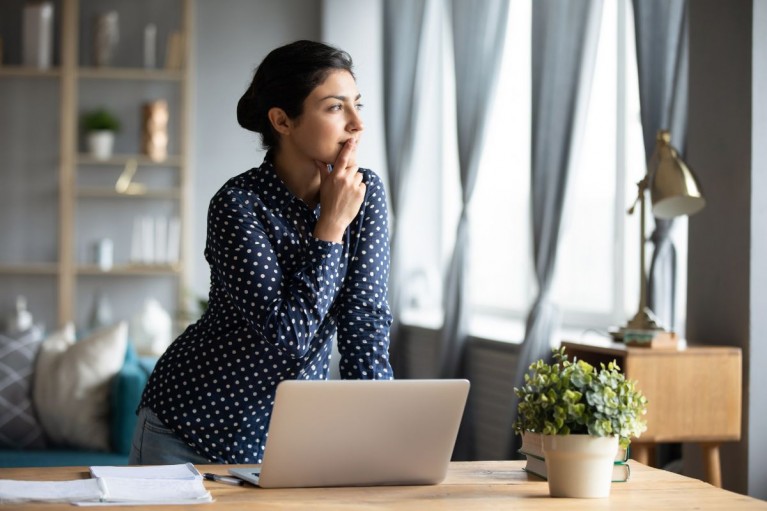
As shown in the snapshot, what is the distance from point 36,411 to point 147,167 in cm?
242

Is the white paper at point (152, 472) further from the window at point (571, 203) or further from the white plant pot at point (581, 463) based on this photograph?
the window at point (571, 203)

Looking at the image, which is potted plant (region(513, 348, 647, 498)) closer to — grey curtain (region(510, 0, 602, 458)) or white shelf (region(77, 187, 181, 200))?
grey curtain (region(510, 0, 602, 458))

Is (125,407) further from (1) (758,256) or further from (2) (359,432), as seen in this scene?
(2) (359,432)

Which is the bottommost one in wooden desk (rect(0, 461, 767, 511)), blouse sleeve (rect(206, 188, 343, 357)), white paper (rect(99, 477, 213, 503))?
wooden desk (rect(0, 461, 767, 511))

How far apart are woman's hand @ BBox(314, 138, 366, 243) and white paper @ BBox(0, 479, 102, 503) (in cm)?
60

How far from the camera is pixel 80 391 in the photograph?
428 cm

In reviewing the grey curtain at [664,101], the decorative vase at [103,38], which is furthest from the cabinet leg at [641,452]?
the decorative vase at [103,38]

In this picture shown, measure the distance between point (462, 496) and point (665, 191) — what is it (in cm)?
157

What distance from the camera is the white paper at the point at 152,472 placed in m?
1.81

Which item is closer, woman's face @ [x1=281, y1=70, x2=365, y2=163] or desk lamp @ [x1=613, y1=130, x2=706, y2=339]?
woman's face @ [x1=281, y1=70, x2=365, y2=163]

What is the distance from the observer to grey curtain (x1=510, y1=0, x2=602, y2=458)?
4016 mm

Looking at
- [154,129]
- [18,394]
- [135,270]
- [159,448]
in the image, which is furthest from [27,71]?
[159,448]

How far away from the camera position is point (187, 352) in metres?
2.11

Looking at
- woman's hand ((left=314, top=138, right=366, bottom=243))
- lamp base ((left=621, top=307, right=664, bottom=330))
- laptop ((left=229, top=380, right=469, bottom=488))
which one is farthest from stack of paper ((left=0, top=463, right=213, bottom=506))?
lamp base ((left=621, top=307, right=664, bottom=330))
